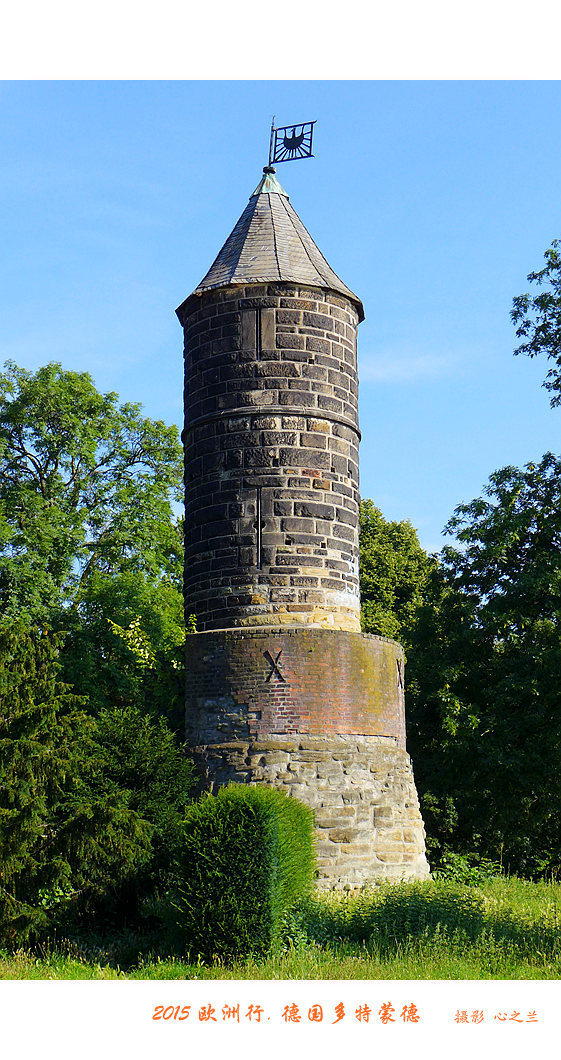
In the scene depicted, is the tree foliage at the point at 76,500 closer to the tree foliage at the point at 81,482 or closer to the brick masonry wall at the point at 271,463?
the tree foliage at the point at 81,482

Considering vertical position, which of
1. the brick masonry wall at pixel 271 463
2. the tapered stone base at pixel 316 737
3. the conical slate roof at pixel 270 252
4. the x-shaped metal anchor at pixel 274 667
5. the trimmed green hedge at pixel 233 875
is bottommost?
the trimmed green hedge at pixel 233 875

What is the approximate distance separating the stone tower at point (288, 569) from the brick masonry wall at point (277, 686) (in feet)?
0.07

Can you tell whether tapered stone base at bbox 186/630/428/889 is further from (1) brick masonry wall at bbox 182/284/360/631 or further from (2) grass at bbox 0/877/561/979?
(2) grass at bbox 0/877/561/979

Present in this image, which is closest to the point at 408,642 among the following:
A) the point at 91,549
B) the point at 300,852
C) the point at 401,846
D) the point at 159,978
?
the point at 91,549

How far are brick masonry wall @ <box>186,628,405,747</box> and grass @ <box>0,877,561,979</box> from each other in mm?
2263

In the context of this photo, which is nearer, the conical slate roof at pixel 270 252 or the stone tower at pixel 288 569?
the stone tower at pixel 288 569

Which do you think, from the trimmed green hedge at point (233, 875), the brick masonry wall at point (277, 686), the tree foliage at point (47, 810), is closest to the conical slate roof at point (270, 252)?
the brick masonry wall at point (277, 686)

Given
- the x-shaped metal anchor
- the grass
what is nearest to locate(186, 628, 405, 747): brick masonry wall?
the x-shaped metal anchor

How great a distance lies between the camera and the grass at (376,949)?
1109 cm

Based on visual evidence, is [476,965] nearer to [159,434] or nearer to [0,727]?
[0,727]

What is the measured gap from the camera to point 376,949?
11828 millimetres

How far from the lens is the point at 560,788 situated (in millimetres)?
21453

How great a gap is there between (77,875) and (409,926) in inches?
154

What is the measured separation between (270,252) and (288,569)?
16.5ft
